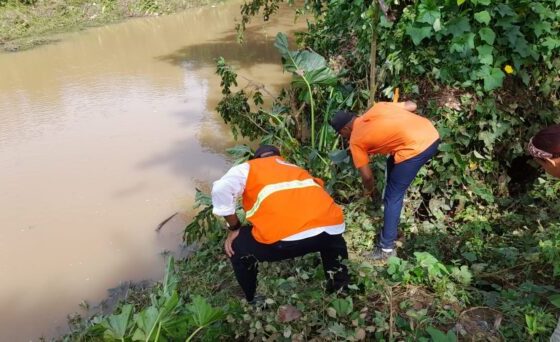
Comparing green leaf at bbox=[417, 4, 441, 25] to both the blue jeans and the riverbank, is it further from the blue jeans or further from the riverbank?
the riverbank

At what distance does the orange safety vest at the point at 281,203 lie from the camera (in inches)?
94.0

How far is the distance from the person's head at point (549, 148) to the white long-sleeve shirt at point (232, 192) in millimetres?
1080

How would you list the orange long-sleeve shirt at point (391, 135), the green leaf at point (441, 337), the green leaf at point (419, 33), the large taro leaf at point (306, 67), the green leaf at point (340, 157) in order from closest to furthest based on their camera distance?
the green leaf at point (441, 337)
the orange long-sleeve shirt at point (391, 135)
the green leaf at point (419, 33)
the green leaf at point (340, 157)
the large taro leaf at point (306, 67)

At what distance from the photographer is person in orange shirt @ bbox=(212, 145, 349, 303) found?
2.39m

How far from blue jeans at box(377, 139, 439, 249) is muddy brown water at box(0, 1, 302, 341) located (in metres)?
2.34

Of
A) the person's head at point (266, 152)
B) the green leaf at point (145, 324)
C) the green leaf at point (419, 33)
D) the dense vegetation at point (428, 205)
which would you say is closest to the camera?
the green leaf at point (145, 324)

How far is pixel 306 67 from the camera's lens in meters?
4.48

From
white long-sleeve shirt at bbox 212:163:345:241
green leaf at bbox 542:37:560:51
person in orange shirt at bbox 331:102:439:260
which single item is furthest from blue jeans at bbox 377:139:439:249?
green leaf at bbox 542:37:560:51

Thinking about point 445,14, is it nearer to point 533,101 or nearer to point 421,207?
point 533,101

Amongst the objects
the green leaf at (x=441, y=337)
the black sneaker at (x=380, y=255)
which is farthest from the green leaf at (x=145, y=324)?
the black sneaker at (x=380, y=255)

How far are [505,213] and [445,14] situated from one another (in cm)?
168

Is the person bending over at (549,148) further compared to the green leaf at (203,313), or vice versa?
the green leaf at (203,313)

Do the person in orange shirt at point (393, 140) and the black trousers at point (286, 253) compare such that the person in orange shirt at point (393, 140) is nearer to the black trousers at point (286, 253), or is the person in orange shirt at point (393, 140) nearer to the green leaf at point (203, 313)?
the black trousers at point (286, 253)

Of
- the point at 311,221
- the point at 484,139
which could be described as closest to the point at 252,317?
the point at 311,221
